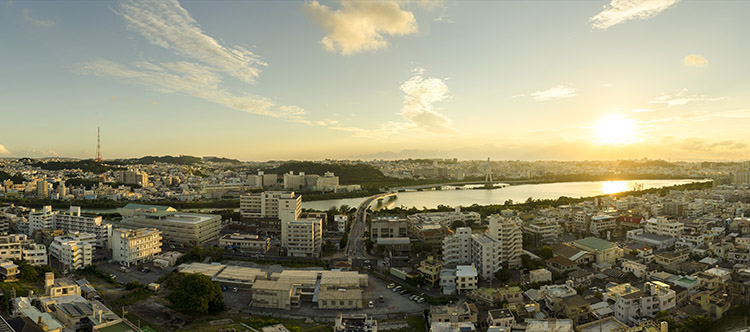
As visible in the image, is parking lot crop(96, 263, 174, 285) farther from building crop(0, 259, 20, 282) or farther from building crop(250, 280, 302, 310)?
building crop(250, 280, 302, 310)

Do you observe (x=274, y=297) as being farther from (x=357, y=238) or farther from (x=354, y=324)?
(x=357, y=238)

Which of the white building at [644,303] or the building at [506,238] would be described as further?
the building at [506,238]

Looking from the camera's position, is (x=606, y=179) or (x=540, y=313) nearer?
(x=540, y=313)

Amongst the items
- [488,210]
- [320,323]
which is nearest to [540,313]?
[320,323]

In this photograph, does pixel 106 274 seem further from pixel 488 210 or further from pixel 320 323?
pixel 488 210

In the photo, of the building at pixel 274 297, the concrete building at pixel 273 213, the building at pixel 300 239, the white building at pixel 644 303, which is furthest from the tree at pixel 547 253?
the concrete building at pixel 273 213

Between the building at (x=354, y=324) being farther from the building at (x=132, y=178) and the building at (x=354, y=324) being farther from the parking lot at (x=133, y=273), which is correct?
the building at (x=132, y=178)
